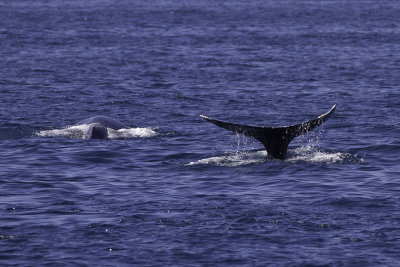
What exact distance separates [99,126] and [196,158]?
4265 millimetres

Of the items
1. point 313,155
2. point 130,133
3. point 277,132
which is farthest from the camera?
point 130,133

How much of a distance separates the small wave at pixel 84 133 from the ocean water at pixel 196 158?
0.10 meters

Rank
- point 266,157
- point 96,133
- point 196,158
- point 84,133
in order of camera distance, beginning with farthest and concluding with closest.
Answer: point 84,133 < point 96,133 < point 196,158 < point 266,157

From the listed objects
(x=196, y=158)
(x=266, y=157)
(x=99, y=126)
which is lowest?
(x=196, y=158)

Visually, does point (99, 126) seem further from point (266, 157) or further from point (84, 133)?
point (266, 157)

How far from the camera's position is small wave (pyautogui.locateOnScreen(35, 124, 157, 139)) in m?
25.4

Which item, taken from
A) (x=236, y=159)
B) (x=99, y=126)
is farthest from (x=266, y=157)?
(x=99, y=126)

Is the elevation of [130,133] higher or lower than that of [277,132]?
lower

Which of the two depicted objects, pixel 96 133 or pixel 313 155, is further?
pixel 96 133

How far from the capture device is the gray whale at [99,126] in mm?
25062

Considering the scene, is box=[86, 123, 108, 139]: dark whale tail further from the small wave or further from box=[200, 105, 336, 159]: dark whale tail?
box=[200, 105, 336, 159]: dark whale tail

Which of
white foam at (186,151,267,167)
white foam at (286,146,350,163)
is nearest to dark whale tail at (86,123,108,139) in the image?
white foam at (186,151,267,167)

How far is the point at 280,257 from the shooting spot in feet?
47.3

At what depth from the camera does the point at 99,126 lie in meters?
25.6
